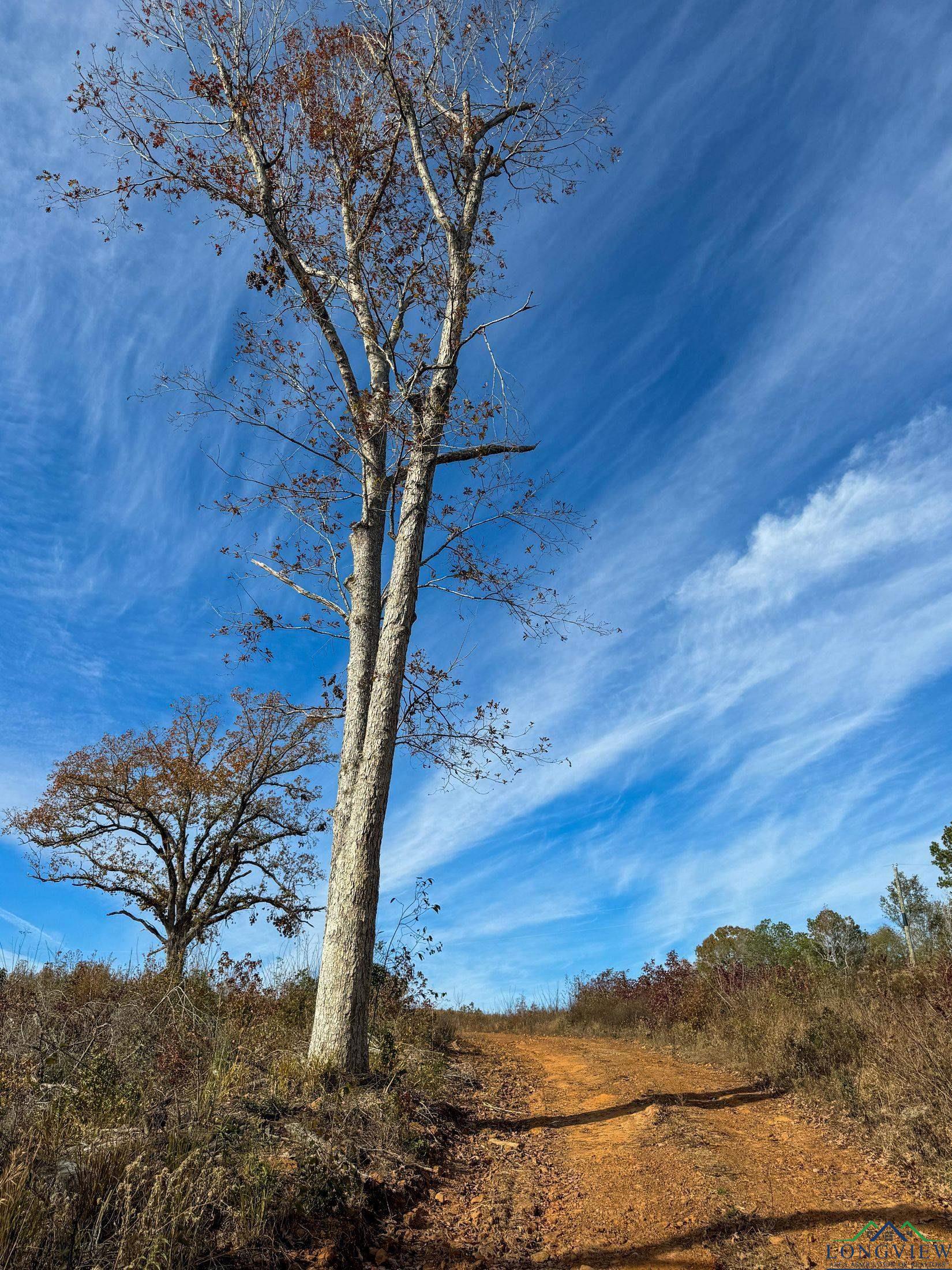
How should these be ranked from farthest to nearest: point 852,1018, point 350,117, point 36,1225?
point 350,117 < point 852,1018 < point 36,1225

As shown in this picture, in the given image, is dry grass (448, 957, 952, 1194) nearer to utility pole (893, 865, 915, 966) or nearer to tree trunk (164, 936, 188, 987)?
tree trunk (164, 936, 188, 987)

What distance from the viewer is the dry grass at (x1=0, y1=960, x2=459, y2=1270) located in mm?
3369

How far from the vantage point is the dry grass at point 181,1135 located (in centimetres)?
337

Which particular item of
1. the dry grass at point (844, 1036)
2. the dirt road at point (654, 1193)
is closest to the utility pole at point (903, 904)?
the dry grass at point (844, 1036)

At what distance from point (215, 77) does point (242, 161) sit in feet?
4.22

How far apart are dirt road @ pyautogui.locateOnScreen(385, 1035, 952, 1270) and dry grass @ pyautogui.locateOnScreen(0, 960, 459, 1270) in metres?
0.52

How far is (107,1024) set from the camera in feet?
19.2

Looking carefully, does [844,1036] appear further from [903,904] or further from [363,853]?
[903,904]

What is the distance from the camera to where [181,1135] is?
4.26 metres

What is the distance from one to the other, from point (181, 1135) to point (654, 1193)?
3122 millimetres

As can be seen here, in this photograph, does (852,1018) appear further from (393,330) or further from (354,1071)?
(393,330)

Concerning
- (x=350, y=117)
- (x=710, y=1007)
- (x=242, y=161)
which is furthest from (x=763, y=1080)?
(x=350, y=117)

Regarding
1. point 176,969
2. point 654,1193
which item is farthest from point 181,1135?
point 176,969

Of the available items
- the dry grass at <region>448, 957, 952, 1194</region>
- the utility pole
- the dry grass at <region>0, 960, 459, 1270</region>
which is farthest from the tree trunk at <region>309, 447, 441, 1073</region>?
the utility pole
